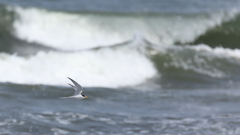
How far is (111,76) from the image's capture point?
1315 cm

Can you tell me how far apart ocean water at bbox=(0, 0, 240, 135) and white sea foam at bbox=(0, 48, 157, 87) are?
0.03 metres

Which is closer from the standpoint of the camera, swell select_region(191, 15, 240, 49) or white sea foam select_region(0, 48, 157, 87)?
white sea foam select_region(0, 48, 157, 87)

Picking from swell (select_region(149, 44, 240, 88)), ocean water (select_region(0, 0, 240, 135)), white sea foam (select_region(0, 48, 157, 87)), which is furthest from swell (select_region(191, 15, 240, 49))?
white sea foam (select_region(0, 48, 157, 87))

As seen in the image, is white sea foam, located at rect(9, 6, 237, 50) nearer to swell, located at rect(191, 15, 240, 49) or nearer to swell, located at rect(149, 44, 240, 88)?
swell, located at rect(191, 15, 240, 49)

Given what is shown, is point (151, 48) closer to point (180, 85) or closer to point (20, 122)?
point (180, 85)

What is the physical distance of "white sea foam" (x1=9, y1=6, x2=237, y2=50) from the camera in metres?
17.8

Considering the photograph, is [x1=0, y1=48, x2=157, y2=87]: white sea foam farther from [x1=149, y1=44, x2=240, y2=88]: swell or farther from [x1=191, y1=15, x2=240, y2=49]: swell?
[x1=191, y1=15, x2=240, y2=49]: swell

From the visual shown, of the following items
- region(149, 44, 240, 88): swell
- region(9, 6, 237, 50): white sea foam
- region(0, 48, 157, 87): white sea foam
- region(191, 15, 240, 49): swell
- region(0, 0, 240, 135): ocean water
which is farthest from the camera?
region(191, 15, 240, 49): swell

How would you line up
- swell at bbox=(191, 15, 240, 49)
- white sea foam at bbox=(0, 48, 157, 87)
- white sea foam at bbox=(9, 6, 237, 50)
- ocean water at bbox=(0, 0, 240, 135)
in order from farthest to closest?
swell at bbox=(191, 15, 240, 49)
white sea foam at bbox=(9, 6, 237, 50)
white sea foam at bbox=(0, 48, 157, 87)
ocean water at bbox=(0, 0, 240, 135)

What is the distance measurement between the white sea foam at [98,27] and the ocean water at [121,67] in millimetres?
36

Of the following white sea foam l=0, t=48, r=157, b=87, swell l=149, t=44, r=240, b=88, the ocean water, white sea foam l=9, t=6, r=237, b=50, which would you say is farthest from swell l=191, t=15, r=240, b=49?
white sea foam l=0, t=48, r=157, b=87

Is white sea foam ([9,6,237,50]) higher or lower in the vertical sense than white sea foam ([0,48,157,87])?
higher

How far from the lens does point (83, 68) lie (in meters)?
13.5

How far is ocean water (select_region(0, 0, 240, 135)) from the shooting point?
912cm
